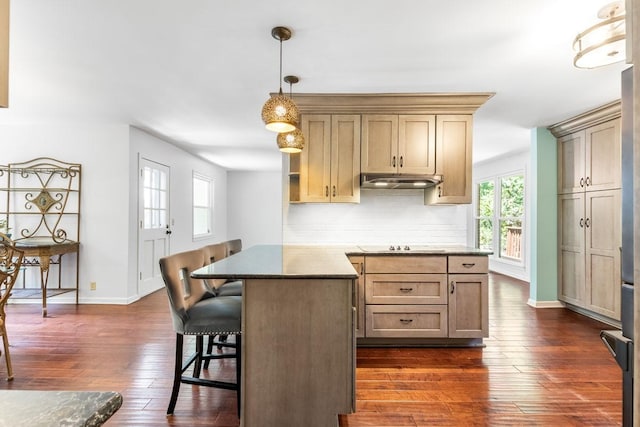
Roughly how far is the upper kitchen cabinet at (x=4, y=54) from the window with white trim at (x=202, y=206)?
6.57m

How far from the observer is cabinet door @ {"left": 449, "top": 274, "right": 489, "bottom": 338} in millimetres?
3186

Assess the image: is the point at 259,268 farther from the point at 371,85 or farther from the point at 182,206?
the point at 182,206

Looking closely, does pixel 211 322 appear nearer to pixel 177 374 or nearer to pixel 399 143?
pixel 177 374

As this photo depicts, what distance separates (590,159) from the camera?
4.11 metres

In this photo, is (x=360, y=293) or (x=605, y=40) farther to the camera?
(x=360, y=293)

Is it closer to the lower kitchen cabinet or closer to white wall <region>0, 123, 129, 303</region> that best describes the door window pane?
white wall <region>0, 123, 129, 303</region>

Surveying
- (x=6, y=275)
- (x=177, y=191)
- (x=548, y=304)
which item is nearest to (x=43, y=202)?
(x=177, y=191)

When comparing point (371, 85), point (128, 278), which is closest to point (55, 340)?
point (128, 278)

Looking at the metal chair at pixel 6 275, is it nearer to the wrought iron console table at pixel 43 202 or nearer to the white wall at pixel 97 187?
the white wall at pixel 97 187

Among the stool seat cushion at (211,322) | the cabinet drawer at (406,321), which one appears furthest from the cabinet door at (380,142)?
the stool seat cushion at (211,322)

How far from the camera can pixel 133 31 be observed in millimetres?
2367

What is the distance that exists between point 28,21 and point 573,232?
569 centimetres

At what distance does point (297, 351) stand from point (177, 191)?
5.21 metres

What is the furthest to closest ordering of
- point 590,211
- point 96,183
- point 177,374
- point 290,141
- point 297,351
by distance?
point 96,183 < point 590,211 < point 290,141 < point 177,374 < point 297,351
